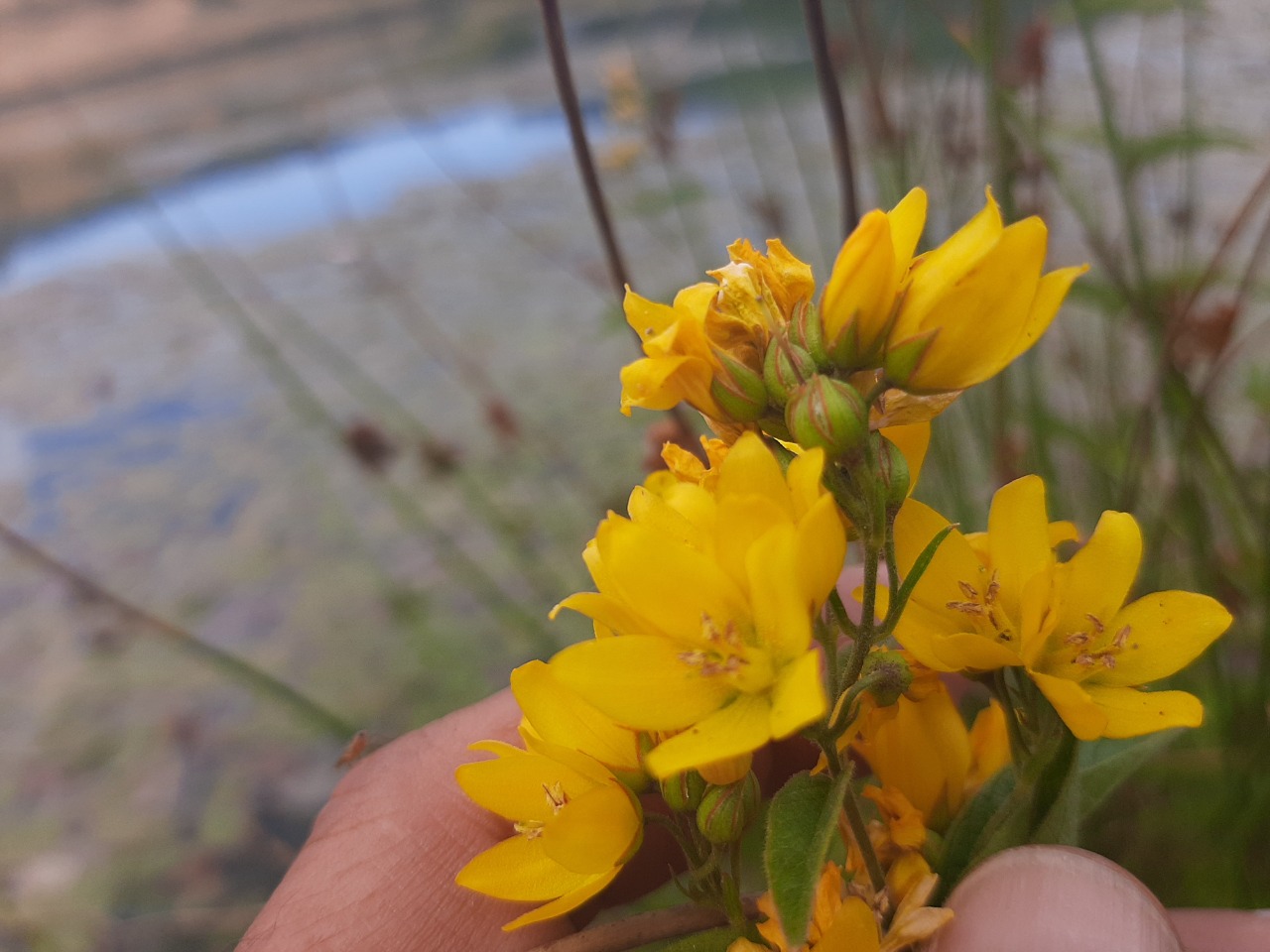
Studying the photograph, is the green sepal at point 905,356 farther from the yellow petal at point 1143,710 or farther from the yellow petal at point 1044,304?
the yellow petal at point 1143,710

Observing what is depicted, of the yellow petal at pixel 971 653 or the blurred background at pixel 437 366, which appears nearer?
the yellow petal at pixel 971 653

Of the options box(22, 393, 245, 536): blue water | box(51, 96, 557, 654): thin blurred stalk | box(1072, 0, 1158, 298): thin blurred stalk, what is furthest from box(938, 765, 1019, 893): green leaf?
box(22, 393, 245, 536): blue water

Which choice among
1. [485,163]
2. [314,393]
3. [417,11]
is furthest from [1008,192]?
[417,11]

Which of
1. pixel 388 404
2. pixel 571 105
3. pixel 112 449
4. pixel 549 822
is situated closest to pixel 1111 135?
pixel 571 105

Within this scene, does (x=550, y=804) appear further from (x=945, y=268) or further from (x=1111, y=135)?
(x=1111, y=135)

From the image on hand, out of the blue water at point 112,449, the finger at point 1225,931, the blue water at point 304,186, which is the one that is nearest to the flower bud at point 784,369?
the finger at point 1225,931

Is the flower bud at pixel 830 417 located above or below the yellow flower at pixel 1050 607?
above

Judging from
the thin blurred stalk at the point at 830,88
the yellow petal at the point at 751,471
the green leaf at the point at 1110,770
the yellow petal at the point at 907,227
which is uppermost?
the thin blurred stalk at the point at 830,88
